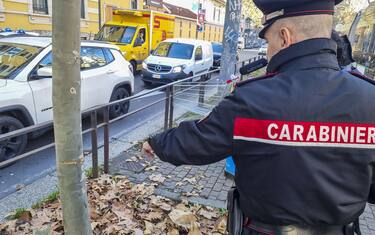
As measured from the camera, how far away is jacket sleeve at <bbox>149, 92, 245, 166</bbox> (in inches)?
55.2

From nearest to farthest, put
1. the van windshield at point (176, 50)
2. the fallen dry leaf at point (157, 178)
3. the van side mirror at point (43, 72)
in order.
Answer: the fallen dry leaf at point (157, 178)
the van side mirror at point (43, 72)
the van windshield at point (176, 50)

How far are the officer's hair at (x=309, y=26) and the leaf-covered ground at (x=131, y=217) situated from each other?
90.9 inches

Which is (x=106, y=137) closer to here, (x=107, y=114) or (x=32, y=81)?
(x=107, y=114)

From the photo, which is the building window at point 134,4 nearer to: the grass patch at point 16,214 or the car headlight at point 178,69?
the car headlight at point 178,69

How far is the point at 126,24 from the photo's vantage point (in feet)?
48.6

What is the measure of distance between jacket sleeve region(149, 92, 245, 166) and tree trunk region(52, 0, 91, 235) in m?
0.59

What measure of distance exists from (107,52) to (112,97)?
0.99 metres

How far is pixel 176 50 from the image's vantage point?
43.0ft

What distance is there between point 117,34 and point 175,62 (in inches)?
146

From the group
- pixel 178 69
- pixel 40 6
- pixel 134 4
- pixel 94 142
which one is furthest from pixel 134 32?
pixel 134 4

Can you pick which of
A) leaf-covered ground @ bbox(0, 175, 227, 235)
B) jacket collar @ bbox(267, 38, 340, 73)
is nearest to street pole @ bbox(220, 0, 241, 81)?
leaf-covered ground @ bbox(0, 175, 227, 235)

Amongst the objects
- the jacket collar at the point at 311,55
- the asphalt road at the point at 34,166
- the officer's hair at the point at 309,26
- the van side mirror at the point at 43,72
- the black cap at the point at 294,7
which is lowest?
the asphalt road at the point at 34,166

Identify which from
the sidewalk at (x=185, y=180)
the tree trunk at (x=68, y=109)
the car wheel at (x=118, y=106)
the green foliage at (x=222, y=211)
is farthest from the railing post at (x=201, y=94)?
the tree trunk at (x=68, y=109)

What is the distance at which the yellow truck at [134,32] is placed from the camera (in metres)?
14.2
